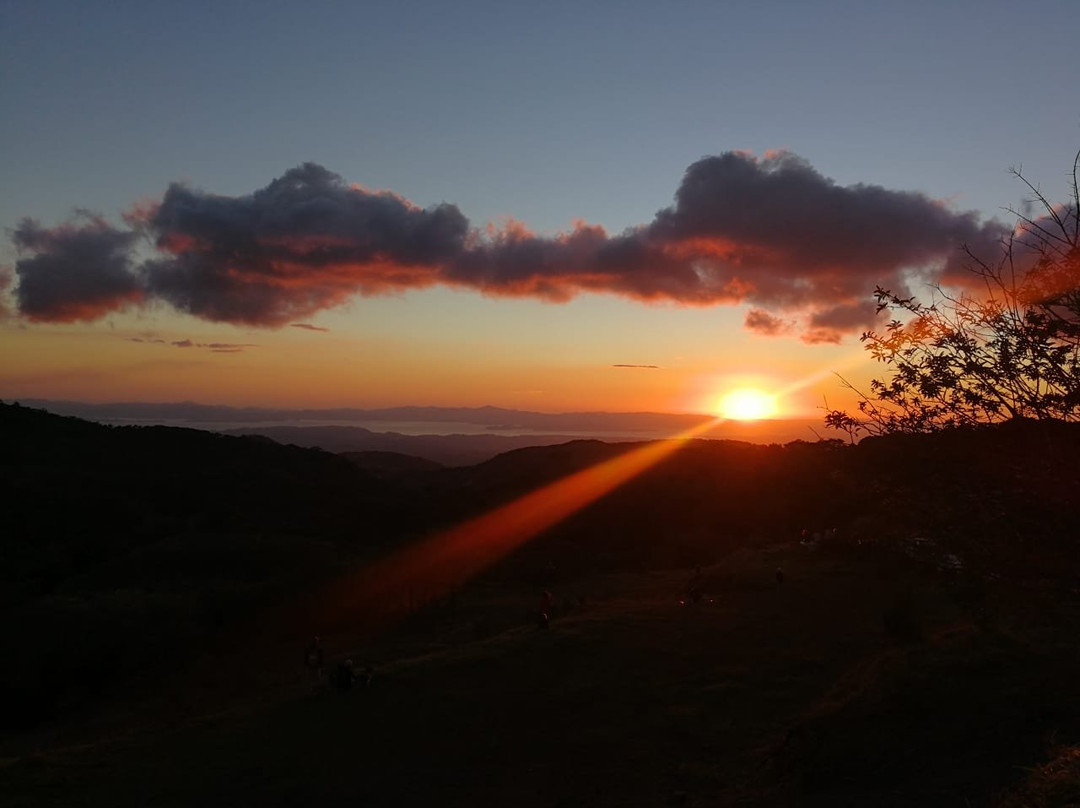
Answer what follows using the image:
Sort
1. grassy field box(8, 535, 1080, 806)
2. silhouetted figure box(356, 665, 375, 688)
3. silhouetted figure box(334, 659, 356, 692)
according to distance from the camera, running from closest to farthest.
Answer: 1. grassy field box(8, 535, 1080, 806)
2. silhouetted figure box(334, 659, 356, 692)
3. silhouetted figure box(356, 665, 375, 688)

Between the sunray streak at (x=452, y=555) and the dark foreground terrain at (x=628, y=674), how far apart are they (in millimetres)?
1375

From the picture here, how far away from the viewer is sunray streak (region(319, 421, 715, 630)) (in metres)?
38.9

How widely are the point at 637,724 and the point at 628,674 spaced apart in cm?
344

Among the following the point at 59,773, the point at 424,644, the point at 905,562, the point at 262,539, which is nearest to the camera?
the point at 59,773

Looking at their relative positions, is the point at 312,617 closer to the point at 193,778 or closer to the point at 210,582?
the point at 210,582

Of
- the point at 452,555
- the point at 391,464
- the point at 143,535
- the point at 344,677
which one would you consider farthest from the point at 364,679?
the point at 391,464

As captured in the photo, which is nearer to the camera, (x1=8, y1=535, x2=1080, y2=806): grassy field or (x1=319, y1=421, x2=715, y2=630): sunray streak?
(x1=8, y1=535, x2=1080, y2=806): grassy field

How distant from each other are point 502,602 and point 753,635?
16660mm

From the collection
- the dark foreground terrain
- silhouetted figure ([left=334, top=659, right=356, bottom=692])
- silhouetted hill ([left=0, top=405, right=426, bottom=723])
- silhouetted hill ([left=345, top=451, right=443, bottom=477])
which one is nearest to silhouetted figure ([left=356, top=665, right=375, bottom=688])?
silhouetted figure ([left=334, top=659, right=356, bottom=692])

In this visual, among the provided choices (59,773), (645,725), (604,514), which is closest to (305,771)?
(59,773)

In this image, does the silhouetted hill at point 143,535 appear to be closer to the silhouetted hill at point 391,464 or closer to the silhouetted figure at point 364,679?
the silhouetted figure at point 364,679

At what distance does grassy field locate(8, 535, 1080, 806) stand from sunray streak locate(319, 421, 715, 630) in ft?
39.7

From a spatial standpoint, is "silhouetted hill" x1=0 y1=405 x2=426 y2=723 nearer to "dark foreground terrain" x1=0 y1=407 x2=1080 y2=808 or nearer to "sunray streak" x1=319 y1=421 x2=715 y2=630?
"dark foreground terrain" x1=0 y1=407 x2=1080 y2=808

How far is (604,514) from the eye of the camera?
71312mm
